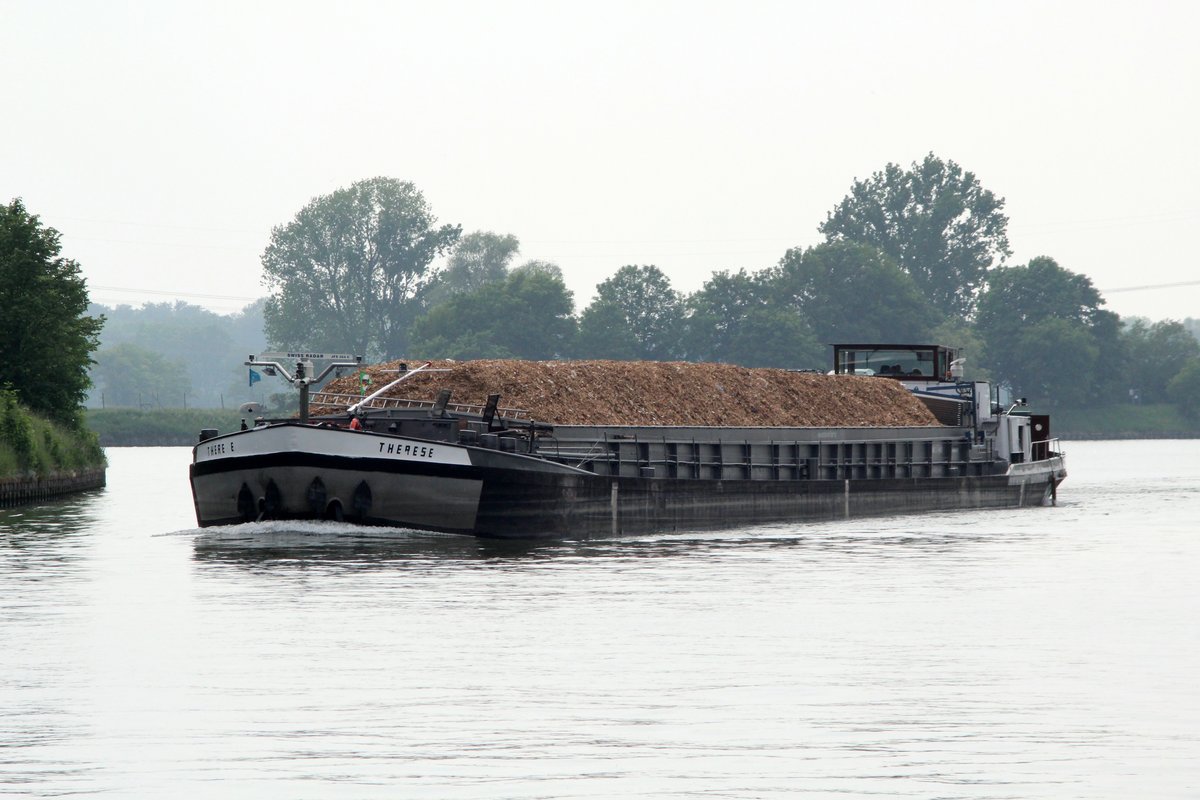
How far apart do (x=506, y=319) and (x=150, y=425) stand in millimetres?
42623

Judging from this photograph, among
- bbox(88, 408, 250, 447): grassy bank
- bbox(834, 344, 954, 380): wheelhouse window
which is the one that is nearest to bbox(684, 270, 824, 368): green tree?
bbox(88, 408, 250, 447): grassy bank

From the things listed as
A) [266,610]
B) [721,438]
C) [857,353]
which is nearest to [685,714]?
[266,610]

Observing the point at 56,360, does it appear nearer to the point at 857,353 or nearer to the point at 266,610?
the point at 857,353

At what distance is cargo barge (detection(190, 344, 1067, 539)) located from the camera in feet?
113

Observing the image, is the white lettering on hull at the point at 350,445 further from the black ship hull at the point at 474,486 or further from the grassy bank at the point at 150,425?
the grassy bank at the point at 150,425

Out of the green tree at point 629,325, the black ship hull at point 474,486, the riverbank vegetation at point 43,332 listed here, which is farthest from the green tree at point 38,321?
the green tree at point 629,325

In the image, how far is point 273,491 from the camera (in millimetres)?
35062

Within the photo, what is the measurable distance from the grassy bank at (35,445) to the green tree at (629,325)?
402ft

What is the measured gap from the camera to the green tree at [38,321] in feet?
206

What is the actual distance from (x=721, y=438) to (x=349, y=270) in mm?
158391

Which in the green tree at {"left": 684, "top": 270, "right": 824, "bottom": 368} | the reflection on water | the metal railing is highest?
the green tree at {"left": 684, "top": 270, "right": 824, "bottom": 368}

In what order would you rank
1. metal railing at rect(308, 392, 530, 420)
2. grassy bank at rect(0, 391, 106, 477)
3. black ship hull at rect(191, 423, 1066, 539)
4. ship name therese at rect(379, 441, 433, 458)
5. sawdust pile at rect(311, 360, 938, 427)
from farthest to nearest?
grassy bank at rect(0, 391, 106, 477) → sawdust pile at rect(311, 360, 938, 427) → metal railing at rect(308, 392, 530, 420) → black ship hull at rect(191, 423, 1066, 539) → ship name therese at rect(379, 441, 433, 458)

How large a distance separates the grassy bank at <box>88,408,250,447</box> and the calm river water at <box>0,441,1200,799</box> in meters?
129

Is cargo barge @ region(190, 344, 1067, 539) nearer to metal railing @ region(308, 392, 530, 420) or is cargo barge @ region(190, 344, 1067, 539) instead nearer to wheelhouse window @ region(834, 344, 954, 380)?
metal railing @ region(308, 392, 530, 420)
